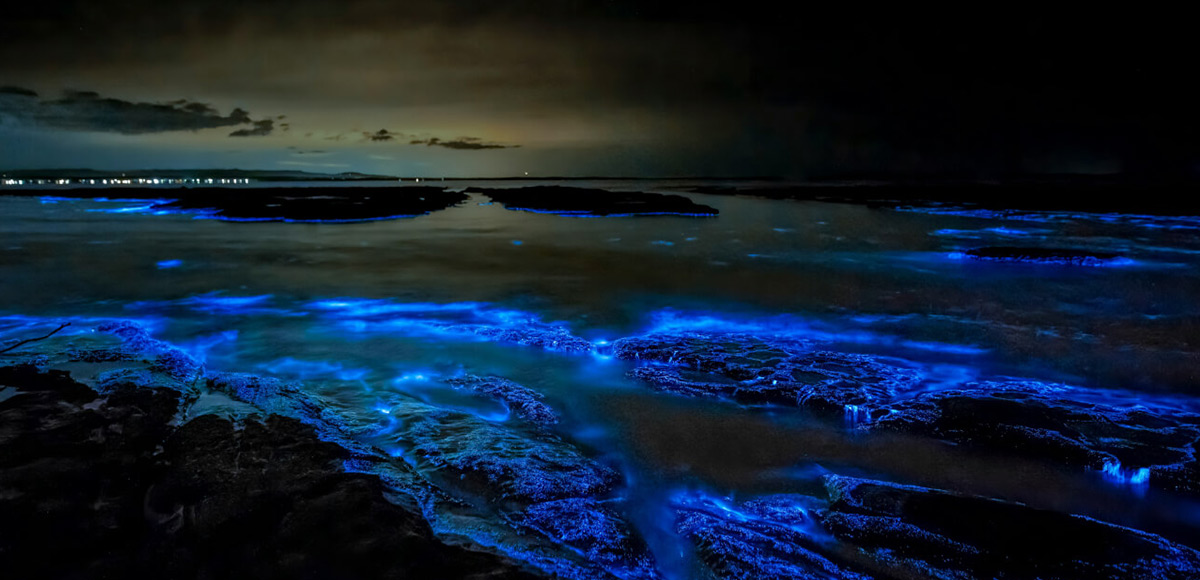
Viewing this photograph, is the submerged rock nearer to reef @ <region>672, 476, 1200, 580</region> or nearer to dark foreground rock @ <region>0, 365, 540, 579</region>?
reef @ <region>672, 476, 1200, 580</region>

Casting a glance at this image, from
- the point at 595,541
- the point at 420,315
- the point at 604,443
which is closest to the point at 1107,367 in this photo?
the point at 604,443

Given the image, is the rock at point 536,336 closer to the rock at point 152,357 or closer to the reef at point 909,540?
the rock at point 152,357

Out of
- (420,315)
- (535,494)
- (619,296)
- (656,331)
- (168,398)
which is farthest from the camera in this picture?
(619,296)

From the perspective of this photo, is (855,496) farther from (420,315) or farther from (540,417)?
(420,315)

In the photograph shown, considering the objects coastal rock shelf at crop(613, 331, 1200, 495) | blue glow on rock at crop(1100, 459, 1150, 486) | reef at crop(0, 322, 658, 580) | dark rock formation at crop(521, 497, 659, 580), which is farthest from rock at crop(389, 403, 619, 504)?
blue glow on rock at crop(1100, 459, 1150, 486)

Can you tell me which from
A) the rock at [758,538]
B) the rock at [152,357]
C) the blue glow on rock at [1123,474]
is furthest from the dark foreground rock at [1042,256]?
the rock at [152,357]

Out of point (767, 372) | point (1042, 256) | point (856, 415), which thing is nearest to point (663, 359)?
point (767, 372)

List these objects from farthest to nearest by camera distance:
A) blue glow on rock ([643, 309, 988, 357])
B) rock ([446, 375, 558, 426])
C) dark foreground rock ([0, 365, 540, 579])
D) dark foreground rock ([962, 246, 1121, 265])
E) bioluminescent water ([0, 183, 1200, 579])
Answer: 1. dark foreground rock ([962, 246, 1121, 265])
2. blue glow on rock ([643, 309, 988, 357])
3. rock ([446, 375, 558, 426])
4. bioluminescent water ([0, 183, 1200, 579])
5. dark foreground rock ([0, 365, 540, 579])
